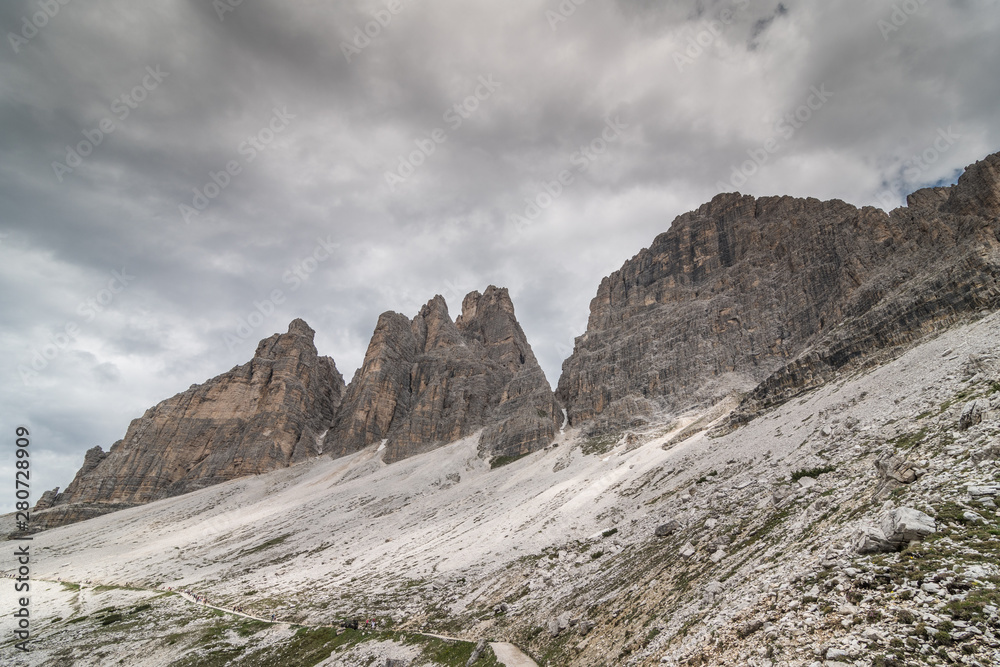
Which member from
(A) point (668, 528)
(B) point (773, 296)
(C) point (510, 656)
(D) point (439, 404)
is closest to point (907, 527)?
(A) point (668, 528)

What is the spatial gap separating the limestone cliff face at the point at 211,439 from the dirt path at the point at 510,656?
151793 mm

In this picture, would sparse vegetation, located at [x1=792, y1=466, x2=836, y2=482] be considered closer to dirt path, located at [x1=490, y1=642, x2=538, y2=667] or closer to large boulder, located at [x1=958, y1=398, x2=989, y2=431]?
large boulder, located at [x1=958, y1=398, x2=989, y2=431]

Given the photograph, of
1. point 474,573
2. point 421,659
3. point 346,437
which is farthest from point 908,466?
point 346,437

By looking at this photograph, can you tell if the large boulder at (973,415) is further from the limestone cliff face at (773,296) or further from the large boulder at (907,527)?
the limestone cliff face at (773,296)

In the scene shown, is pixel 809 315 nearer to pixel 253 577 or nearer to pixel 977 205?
pixel 977 205

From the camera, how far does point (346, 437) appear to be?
541 ft

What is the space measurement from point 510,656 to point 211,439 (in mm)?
181730

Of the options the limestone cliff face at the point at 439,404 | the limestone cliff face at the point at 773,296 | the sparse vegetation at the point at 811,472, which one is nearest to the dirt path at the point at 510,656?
the sparse vegetation at the point at 811,472

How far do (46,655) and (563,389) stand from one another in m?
118

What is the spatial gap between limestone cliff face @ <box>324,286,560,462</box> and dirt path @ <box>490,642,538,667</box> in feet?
292

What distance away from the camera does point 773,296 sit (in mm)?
112250

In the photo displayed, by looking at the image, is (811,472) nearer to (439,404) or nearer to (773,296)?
(773,296)

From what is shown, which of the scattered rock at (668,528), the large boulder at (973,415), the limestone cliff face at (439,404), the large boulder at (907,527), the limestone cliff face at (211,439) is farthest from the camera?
the limestone cliff face at (211,439)

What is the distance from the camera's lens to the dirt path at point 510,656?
25.5m
